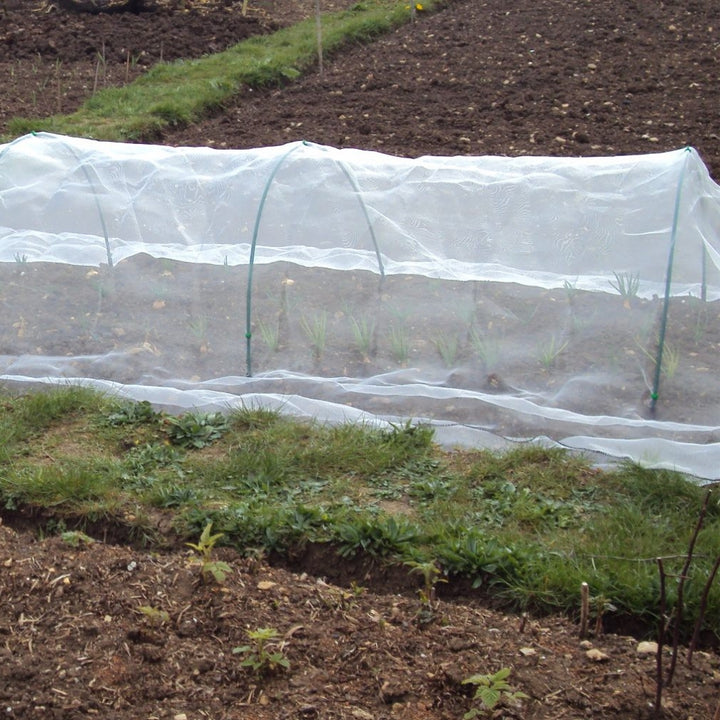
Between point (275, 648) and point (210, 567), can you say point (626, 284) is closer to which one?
point (210, 567)

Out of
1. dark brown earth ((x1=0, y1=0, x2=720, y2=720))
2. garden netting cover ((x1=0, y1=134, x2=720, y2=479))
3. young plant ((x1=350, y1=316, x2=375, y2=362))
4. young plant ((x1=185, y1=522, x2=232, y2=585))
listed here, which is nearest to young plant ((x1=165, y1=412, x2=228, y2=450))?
garden netting cover ((x1=0, y1=134, x2=720, y2=479))

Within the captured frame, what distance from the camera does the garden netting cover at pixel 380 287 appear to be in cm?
455

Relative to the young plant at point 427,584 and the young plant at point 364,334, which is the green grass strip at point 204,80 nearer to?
the young plant at point 364,334

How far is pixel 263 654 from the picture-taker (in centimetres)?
280

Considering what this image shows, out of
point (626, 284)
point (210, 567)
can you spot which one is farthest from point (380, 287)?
point (210, 567)

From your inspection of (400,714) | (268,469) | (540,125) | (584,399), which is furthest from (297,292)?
(540,125)

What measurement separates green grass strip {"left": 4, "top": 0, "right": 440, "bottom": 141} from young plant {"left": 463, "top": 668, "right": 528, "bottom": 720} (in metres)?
6.71

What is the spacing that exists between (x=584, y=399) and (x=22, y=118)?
21.7 feet

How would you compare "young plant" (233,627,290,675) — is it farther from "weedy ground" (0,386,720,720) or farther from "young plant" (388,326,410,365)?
"young plant" (388,326,410,365)

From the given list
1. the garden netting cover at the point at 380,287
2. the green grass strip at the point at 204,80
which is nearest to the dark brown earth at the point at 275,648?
the garden netting cover at the point at 380,287

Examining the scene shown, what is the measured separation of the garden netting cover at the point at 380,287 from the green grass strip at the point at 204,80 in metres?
3.36

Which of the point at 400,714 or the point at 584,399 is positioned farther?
the point at 584,399

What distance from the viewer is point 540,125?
859cm

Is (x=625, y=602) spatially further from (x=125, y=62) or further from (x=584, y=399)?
(x=125, y=62)
